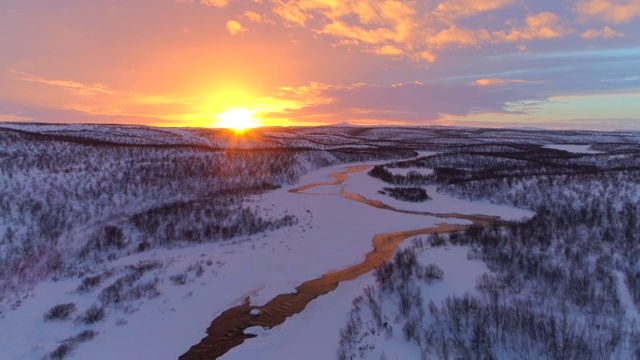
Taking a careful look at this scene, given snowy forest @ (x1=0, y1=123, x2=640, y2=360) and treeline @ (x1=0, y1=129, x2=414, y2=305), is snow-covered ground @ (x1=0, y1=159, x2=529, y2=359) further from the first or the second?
treeline @ (x1=0, y1=129, x2=414, y2=305)

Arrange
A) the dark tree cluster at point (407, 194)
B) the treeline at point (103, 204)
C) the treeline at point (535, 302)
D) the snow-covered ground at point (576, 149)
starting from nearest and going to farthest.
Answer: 1. the treeline at point (535, 302)
2. the treeline at point (103, 204)
3. the dark tree cluster at point (407, 194)
4. the snow-covered ground at point (576, 149)

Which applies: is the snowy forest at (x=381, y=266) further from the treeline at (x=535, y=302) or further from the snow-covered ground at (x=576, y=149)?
the snow-covered ground at (x=576, y=149)

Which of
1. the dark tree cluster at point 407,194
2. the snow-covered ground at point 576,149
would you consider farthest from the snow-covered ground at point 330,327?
the snow-covered ground at point 576,149

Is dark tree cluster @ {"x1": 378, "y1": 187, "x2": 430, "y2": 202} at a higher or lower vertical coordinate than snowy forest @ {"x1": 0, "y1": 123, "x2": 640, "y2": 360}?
lower

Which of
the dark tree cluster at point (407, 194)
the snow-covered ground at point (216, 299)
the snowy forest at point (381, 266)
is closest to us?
the snowy forest at point (381, 266)

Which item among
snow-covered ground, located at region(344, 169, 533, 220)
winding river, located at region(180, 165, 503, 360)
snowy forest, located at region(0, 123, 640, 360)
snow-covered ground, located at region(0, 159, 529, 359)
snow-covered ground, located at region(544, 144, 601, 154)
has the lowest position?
snow-covered ground, located at region(344, 169, 533, 220)

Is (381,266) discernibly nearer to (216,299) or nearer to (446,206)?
(216,299)

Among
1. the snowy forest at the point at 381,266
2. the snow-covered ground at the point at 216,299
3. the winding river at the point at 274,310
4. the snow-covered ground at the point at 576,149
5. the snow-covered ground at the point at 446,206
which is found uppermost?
the snow-covered ground at the point at 576,149

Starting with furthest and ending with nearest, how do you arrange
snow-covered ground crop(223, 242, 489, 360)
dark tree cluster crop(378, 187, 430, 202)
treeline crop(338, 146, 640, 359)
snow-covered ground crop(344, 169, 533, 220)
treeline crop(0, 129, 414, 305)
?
1. dark tree cluster crop(378, 187, 430, 202)
2. snow-covered ground crop(344, 169, 533, 220)
3. treeline crop(0, 129, 414, 305)
4. snow-covered ground crop(223, 242, 489, 360)
5. treeline crop(338, 146, 640, 359)

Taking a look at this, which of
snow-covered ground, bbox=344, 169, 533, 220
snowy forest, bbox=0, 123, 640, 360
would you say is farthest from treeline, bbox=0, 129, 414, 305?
snow-covered ground, bbox=344, 169, 533, 220
